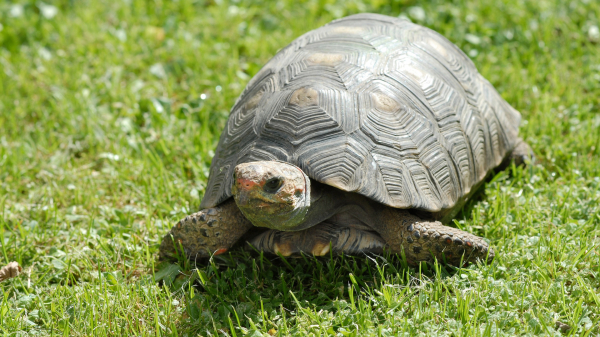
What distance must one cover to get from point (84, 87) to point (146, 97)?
0.60 metres

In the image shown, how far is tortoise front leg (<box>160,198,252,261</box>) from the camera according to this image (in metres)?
2.84

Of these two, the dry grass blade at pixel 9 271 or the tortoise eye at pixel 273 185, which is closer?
the tortoise eye at pixel 273 185

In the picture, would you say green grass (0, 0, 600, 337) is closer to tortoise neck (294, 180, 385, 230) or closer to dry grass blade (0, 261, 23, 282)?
dry grass blade (0, 261, 23, 282)

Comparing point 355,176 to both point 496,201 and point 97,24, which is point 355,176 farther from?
point 97,24

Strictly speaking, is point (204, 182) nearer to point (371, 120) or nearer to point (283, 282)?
point (283, 282)

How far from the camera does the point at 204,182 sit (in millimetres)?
3662

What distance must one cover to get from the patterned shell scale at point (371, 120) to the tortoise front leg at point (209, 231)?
75 mm

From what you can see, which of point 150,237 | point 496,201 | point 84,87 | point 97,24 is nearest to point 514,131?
point 496,201

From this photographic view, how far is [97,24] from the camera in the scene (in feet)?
18.4

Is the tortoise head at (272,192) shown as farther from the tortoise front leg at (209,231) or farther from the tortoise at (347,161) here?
the tortoise front leg at (209,231)

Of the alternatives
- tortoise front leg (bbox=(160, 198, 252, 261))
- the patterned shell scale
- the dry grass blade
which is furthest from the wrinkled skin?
the dry grass blade

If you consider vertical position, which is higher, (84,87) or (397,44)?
(397,44)

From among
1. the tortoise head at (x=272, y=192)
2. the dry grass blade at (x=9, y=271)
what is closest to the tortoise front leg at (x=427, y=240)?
the tortoise head at (x=272, y=192)

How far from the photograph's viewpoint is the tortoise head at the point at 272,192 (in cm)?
238
